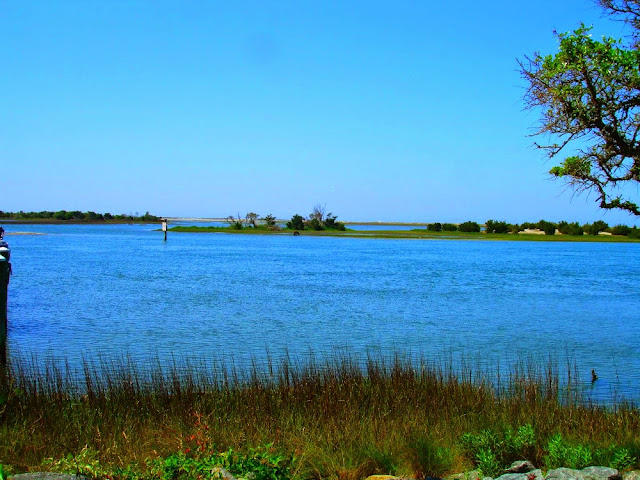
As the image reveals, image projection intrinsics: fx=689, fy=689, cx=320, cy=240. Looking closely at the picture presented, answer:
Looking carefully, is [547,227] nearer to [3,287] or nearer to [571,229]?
[571,229]

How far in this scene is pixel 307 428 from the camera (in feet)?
31.2

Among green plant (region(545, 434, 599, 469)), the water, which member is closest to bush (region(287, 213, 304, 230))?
the water

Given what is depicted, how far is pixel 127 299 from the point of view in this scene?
101 feet

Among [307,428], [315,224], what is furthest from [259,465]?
[315,224]

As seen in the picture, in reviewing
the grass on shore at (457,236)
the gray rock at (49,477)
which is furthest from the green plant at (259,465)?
the grass on shore at (457,236)

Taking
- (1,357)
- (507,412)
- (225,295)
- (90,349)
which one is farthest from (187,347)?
(225,295)

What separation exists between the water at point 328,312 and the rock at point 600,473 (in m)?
7.58

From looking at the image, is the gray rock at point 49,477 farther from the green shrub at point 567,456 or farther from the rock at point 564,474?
the green shrub at point 567,456

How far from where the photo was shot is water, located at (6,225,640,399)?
19188 millimetres

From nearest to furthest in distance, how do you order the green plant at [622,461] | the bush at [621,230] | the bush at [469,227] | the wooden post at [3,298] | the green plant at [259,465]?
the green plant at [259,465] < the green plant at [622,461] < the wooden post at [3,298] < the bush at [621,230] < the bush at [469,227]

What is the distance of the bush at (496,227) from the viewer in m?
119

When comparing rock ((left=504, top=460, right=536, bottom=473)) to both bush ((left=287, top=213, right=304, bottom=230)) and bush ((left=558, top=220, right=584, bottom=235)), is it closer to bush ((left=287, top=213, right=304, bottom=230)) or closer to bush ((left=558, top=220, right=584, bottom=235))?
bush ((left=558, top=220, right=584, bottom=235))

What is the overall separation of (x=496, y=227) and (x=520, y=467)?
381 ft

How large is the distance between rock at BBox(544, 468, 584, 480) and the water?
777 centimetres
